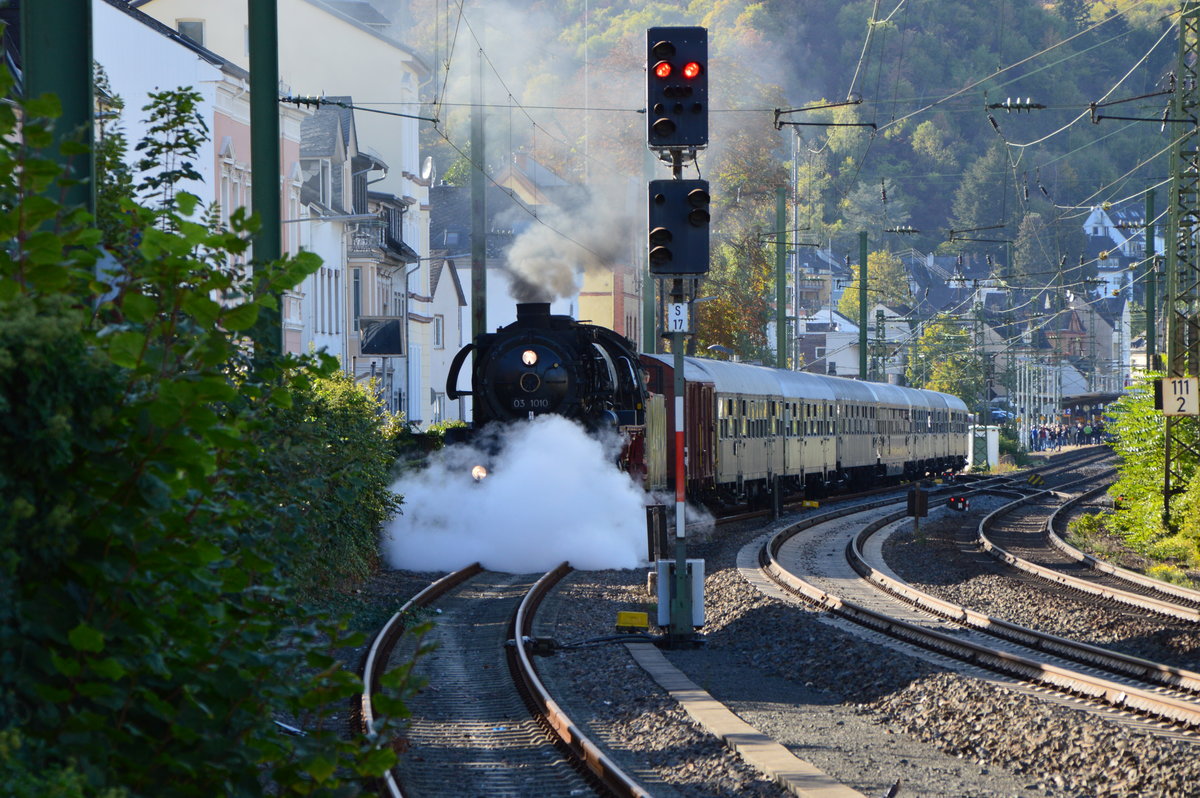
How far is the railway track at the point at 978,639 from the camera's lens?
11328 mm

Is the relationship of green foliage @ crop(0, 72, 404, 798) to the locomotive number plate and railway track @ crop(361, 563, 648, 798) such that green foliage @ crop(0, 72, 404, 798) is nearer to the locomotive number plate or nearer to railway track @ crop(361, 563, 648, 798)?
railway track @ crop(361, 563, 648, 798)

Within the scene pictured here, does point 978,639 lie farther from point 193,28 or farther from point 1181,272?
point 193,28

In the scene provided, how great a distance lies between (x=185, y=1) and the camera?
4138 cm

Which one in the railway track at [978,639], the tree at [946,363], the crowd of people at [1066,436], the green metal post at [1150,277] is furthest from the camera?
the crowd of people at [1066,436]

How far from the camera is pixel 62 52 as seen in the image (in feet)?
25.6

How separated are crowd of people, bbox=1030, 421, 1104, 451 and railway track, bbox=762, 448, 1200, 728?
251 ft

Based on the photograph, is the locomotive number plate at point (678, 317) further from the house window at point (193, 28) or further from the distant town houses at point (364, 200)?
the house window at point (193, 28)

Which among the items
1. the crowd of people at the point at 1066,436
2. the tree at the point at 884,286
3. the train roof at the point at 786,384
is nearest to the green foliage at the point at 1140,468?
the train roof at the point at 786,384

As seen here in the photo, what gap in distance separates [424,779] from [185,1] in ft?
120

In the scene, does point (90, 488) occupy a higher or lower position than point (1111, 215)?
lower

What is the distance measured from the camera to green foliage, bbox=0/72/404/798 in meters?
4.08

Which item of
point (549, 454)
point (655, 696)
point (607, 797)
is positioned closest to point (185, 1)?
point (549, 454)

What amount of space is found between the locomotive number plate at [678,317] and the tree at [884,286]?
117 meters

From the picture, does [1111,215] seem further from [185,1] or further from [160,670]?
[160,670]
